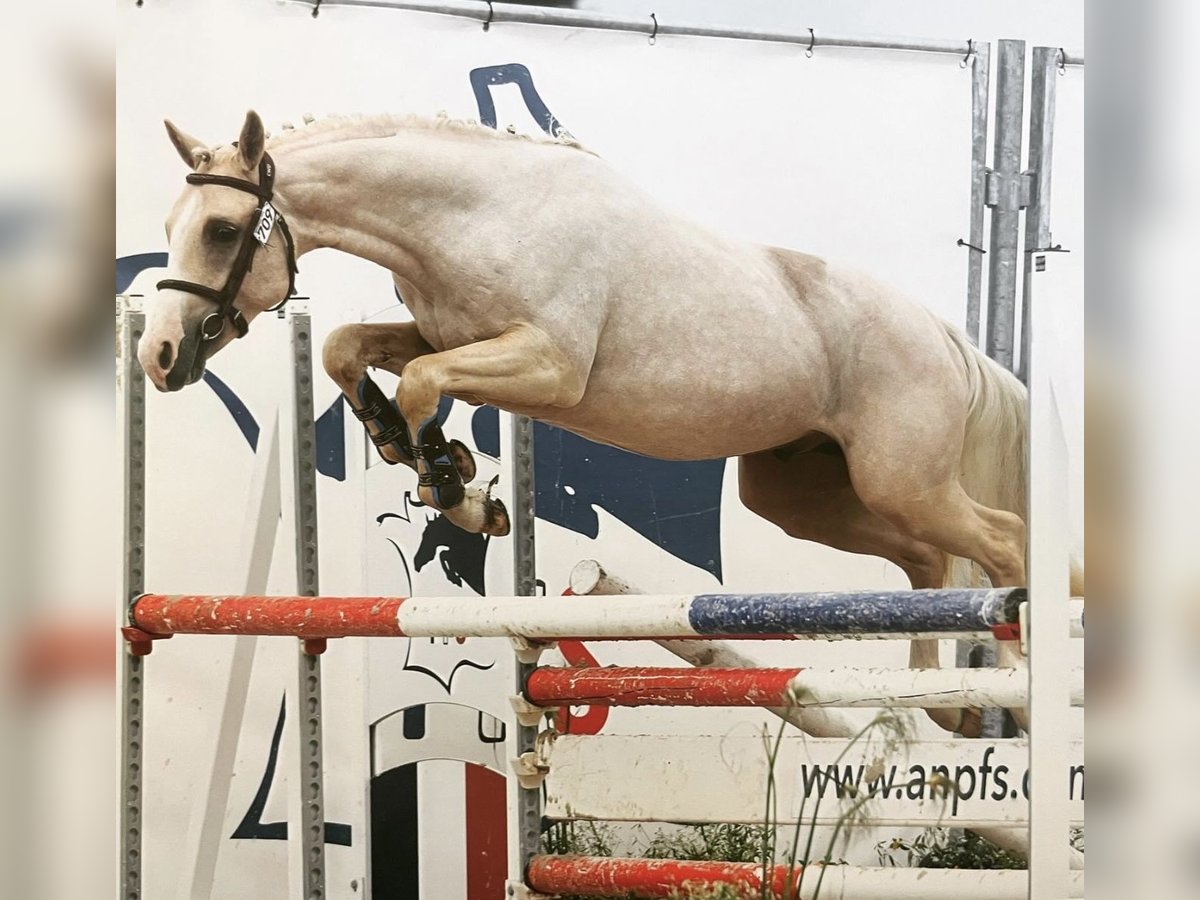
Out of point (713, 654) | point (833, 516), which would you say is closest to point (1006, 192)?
point (833, 516)

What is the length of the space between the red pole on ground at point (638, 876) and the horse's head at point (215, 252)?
0.92 meters

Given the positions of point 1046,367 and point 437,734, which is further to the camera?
point 437,734

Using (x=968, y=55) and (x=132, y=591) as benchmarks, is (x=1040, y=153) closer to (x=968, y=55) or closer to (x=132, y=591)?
(x=968, y=55)

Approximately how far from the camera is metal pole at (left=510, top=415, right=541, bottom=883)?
5.47ft

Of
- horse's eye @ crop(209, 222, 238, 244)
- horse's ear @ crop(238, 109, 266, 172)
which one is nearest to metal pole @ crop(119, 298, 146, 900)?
horse's eye @ crop(209, 222, 238, 244)

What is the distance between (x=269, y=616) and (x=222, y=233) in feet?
2.02

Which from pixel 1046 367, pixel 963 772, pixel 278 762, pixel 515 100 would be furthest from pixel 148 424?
pixel 1046 367

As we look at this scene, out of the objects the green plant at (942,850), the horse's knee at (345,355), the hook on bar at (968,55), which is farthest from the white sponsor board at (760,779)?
the hook on bar at (968,55)

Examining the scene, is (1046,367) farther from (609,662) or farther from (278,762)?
(278,762)

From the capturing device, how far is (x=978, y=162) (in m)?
2.12

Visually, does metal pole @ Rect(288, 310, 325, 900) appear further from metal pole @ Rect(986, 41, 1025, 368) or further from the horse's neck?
metal pole @ Rect(986, 41, 1025, 368)

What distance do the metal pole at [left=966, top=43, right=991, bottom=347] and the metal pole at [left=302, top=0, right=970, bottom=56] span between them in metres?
0.04
